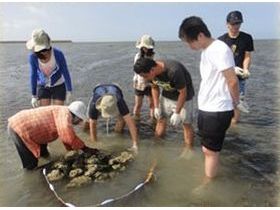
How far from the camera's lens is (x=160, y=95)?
20.8ft

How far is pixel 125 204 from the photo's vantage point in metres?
4.66

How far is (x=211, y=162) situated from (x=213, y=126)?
1.75 feet

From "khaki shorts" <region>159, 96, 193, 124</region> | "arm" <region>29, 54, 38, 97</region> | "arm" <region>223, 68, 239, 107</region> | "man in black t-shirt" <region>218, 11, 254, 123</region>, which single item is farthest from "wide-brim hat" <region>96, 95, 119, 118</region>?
"man in black t-shirt" <region>218, 11, 254, 123</region>

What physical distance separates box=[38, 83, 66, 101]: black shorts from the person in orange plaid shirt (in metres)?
1.11

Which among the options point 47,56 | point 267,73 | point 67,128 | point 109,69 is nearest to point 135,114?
point 47,56

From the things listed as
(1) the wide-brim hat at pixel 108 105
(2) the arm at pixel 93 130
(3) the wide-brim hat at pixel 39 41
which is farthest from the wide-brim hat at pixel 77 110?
(3) the wide-brim hat at pixel 39 41

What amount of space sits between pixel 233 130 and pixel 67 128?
336 cm

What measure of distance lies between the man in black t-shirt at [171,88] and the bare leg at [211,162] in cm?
100

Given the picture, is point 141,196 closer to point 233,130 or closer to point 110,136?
point 110,136

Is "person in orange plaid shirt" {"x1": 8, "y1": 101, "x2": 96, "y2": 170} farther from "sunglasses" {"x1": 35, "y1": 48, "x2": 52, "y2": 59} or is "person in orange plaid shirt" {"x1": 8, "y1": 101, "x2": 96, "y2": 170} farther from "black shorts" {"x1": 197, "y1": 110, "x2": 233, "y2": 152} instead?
"black shorts" {"x1": 197, "y1": 110, "x2": 233, "y2": 152}

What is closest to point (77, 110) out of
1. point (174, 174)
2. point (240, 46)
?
point (174, 174)

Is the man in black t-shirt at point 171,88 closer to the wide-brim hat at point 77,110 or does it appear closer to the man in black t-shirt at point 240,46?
the wide-brim hat at point 77,110

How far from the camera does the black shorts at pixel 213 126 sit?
454 centimetres

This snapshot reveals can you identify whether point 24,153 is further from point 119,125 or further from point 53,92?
point 119,125
